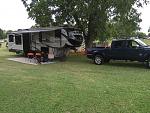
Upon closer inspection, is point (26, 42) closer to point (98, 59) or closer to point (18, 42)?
point (18, 42)

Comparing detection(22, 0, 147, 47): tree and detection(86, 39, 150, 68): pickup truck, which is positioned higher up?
detection(22, 0, 147, 47): tree

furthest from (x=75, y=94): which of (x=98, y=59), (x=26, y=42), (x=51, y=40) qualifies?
(x=26, y=42)

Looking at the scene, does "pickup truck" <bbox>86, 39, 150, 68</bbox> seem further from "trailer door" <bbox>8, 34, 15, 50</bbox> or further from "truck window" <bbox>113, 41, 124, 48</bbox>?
"trailer door" <bbox>8, 34, 15, 50</bbox>

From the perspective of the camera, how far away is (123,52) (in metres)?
19.5

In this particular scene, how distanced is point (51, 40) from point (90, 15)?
3490 mm

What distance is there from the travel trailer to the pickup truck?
3.37m

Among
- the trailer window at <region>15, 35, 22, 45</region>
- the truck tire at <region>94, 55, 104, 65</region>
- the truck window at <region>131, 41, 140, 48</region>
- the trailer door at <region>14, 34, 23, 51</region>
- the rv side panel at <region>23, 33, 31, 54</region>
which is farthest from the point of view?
the trailer window at <region>15, 35, 22, 45</region>

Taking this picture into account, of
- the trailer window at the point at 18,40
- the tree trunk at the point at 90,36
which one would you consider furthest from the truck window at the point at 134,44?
the trailer window at the point at 18,40

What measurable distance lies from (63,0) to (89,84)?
13.2 m

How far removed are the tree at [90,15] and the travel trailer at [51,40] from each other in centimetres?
127

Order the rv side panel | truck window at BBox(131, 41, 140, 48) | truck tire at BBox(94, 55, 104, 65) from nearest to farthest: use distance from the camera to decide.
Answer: truck window at BBox(131, 41, 140, 48) → truck tire at BBox(94, 55, 104, 65) → the rv side panel

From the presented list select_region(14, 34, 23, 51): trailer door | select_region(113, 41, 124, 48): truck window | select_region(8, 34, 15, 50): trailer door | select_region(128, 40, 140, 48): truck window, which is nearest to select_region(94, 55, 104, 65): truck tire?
select_region(113, 41, 124, 48): truck window

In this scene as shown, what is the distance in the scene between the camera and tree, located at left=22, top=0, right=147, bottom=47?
920 inches

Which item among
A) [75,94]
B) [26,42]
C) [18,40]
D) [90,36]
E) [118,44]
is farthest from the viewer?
[90,36]
